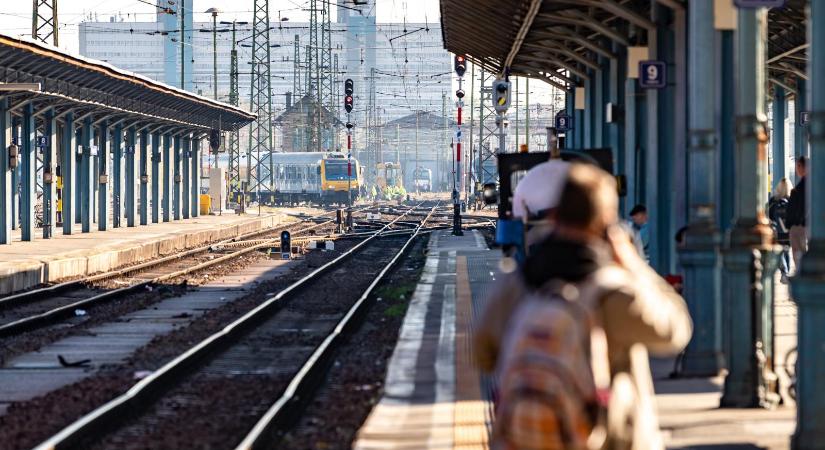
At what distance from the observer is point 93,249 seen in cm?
3262

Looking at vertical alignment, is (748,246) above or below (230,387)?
above

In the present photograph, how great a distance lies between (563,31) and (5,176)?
14298 millimetres

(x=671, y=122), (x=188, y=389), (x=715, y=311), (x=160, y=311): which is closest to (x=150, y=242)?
Result: (x=160, y=311)

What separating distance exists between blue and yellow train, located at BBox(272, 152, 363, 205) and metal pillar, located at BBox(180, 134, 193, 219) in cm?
2635

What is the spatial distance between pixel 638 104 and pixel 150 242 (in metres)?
18.1

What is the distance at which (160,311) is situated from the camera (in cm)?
2198

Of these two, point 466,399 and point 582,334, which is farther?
point 466,399

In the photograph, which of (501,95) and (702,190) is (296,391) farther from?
(501,95)

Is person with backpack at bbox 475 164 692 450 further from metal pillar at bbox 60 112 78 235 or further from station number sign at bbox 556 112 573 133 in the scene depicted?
metal pillar at bbox 60 112 78 235

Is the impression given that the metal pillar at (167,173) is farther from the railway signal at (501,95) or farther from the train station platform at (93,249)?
the railway signal at (501,95)

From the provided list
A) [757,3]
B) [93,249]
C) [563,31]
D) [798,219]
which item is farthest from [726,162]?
[93,249]

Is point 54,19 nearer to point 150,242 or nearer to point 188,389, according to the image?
point 150,242

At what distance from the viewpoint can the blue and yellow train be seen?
85.3 meters

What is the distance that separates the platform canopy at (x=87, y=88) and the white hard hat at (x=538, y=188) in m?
17.8
